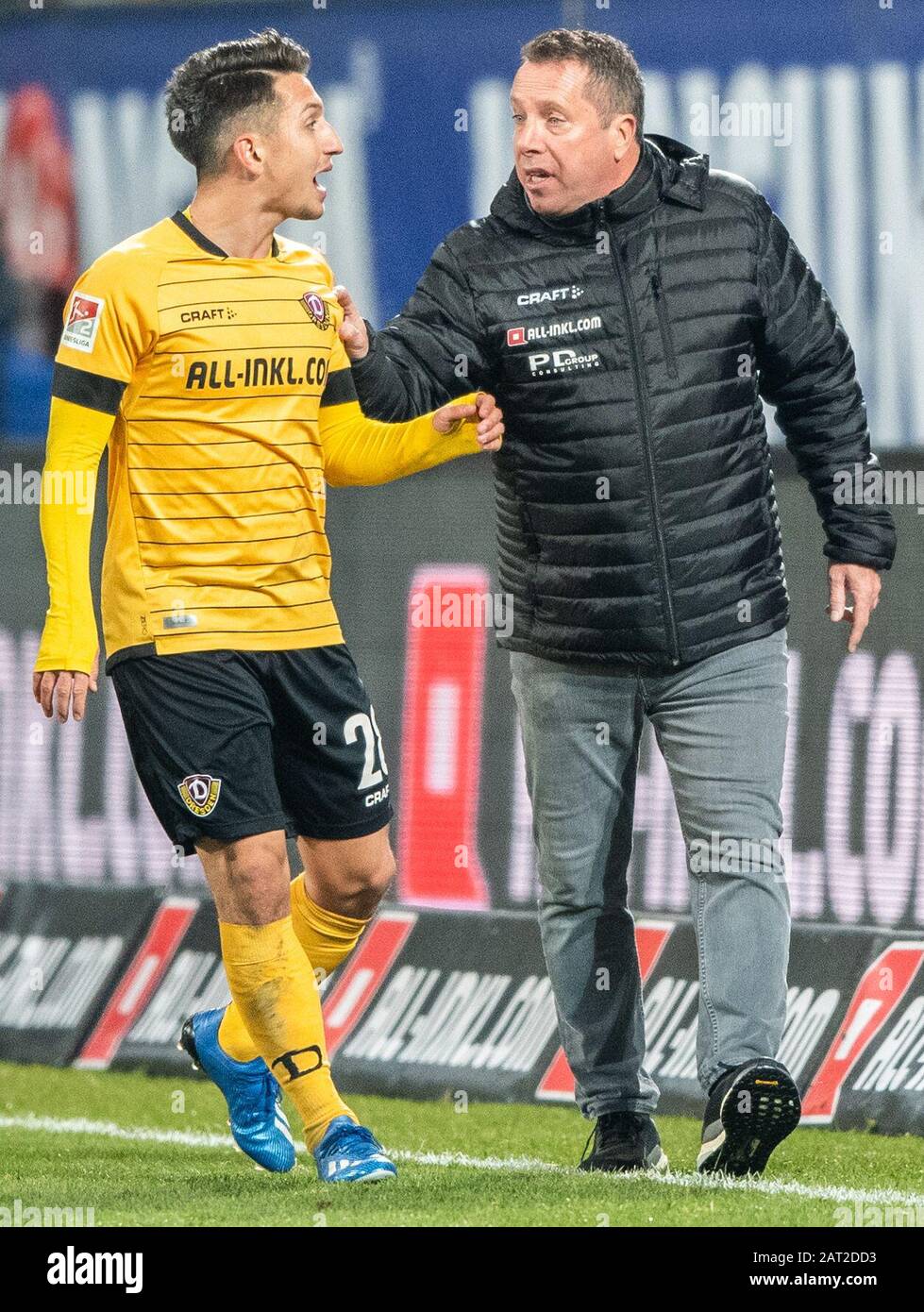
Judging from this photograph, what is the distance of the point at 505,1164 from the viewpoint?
557 cm

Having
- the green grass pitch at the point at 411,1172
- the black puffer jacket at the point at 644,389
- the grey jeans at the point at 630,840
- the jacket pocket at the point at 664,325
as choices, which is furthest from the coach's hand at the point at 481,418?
the green grass pitch at the point at 411,1172

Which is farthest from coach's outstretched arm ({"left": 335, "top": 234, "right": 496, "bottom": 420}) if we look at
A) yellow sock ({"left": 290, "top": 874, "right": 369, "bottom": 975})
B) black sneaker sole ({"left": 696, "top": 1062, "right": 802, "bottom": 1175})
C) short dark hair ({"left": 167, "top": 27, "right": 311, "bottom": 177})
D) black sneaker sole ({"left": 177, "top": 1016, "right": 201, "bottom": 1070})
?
black sneaker sole ({"left": 696, "top": 1062, "right": 802, "bottom": 1175})

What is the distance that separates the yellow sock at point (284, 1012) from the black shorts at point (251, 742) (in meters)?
0.22

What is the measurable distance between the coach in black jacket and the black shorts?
438 millimetres

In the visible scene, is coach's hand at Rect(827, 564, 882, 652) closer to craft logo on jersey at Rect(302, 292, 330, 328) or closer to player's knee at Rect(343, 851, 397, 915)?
player's knee at Rect(343, 851, 397, 915)

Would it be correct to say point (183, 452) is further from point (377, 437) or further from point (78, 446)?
point (377, 437)

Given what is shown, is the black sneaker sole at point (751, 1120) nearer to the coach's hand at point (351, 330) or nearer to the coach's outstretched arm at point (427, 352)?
the coach's outstretched arm at point (427, 352)

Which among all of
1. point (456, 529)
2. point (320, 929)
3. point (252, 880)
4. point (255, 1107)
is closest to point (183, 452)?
point (252, 880)

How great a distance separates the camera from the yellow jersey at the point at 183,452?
4.80 m

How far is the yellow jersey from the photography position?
4.80m

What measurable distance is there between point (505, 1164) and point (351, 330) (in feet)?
6.42

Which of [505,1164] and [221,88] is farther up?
[221,88]

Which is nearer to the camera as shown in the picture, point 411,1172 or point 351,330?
point 351,330

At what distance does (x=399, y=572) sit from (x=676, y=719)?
80.4 inches
